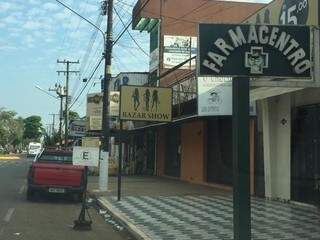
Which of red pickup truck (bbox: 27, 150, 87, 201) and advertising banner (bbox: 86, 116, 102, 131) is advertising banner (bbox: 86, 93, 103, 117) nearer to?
advertising banner (bbox: 86, 116, 102, 131)

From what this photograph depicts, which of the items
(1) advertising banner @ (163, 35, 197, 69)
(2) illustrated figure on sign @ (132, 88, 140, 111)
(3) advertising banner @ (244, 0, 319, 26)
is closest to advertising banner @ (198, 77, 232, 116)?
(2) illustrated figure on sign @ (132, 88, 140, 111)

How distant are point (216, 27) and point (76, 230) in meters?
6.39

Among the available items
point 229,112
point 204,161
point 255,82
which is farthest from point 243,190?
point 204,161

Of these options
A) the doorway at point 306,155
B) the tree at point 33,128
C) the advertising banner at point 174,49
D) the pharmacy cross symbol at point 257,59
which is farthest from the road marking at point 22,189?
the tree at point 33,128

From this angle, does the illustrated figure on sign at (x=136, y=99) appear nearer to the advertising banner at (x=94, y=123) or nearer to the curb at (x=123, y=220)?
the curb at (x=123, y=220)

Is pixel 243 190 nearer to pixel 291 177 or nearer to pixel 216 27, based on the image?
pixel 216 27

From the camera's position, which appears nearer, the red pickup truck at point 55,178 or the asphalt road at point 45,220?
the asphalt road at point 45,220

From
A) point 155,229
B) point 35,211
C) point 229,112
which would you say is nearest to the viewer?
point 155,229

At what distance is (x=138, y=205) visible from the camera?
1908 cm

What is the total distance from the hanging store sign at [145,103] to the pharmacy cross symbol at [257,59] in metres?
11.0

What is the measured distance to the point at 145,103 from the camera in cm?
2141

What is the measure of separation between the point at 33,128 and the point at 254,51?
181 m

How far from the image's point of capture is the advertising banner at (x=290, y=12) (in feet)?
49.4

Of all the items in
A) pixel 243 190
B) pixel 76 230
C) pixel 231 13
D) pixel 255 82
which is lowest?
pixel 76 230
